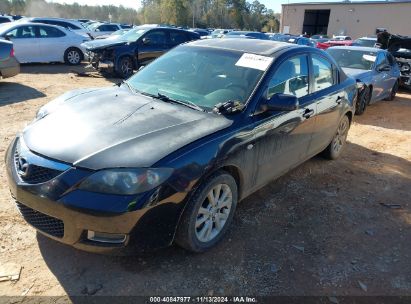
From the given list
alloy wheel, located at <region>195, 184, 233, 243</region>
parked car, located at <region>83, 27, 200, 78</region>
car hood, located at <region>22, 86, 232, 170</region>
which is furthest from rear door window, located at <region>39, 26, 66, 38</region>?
alloy wheel, located at <region>195, 184, 233, 243</region>

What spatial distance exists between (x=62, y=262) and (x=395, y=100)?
1124 centimetres

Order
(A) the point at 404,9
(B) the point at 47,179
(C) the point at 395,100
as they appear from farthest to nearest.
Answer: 1. (A) the point at 404,9
2. (C) the point at 395,100
3. (B) the point at 47,179

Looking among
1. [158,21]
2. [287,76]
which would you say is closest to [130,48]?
[287,76]

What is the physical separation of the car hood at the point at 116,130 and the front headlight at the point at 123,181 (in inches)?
2.1

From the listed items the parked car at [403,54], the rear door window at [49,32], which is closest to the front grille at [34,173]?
the rear door window at [49,32]

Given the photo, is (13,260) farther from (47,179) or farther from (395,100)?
(395,100)

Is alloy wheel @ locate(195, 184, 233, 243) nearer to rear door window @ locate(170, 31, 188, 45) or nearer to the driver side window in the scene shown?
the driver side window

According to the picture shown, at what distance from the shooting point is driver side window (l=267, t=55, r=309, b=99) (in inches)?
146

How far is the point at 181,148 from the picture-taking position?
110 inches

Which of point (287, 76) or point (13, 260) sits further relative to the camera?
point (287, 76)

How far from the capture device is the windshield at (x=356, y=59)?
30.2 ft

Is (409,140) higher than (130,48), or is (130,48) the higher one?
(130,48)

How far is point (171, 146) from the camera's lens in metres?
2.78

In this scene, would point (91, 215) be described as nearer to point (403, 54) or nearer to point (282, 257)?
point (282, 257)
